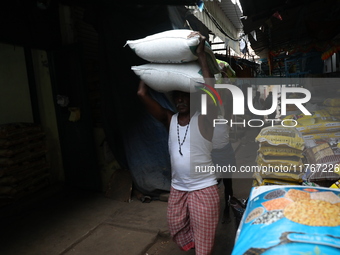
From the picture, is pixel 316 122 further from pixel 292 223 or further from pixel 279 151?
pixel 292 223

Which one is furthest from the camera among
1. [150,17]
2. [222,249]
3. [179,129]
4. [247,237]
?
[150,17]

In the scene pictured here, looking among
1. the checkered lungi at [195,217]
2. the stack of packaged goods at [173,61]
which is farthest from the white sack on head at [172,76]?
the checkered lungi at [195,217]

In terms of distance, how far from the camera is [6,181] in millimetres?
3904

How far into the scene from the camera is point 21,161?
4.06 meters

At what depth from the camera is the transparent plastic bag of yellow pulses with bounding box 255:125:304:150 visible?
2111 mm

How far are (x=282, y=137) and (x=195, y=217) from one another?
93cm

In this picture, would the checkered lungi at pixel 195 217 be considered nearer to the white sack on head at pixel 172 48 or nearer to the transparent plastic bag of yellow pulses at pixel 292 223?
the transparent plastic bag of yellow pulses at pixel 292 223

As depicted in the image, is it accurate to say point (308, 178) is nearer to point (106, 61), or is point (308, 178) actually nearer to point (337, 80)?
point (337, 80)

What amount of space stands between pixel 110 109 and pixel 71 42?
1.35 metres

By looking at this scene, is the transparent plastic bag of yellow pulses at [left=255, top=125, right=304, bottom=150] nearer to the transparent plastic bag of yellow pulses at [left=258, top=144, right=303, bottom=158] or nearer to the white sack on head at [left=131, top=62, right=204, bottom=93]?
the transparent plastic bag of yellow pulses at [left=258, top=144, right=303, bottom=158]

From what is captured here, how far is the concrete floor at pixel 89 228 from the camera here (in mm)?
2988

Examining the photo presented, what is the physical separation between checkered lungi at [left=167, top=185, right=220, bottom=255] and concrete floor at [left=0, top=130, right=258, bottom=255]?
75cm

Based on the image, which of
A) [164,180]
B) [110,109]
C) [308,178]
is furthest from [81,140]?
[308,178]

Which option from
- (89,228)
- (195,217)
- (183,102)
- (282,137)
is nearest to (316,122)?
(282,137)
